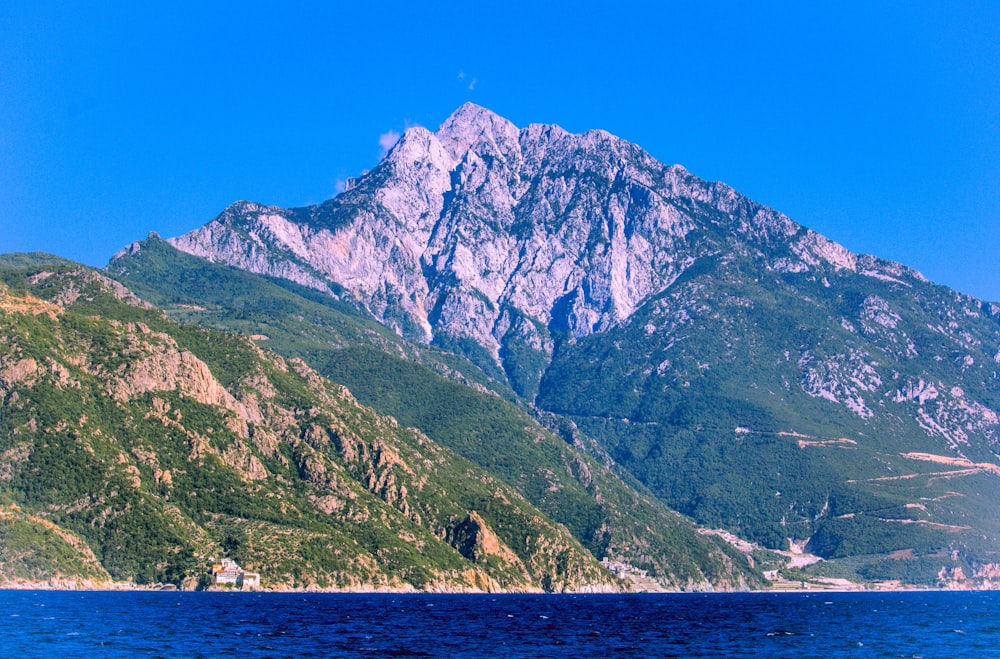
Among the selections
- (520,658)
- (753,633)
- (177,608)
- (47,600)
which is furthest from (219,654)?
(753,633)

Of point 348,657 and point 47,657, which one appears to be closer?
point 47,657

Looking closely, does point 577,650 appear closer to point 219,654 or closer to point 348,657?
point 348,657

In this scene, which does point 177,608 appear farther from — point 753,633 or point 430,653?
point 753,633

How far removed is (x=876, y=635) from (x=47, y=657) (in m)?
121

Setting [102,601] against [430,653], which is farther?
[102,601]

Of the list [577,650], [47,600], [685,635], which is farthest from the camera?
[47,600]

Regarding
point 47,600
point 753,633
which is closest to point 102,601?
point 47,600

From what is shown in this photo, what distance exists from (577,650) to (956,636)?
69.7 meters

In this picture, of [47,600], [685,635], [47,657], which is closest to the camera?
[47,657]

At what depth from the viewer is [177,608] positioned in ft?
593

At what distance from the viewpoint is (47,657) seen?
389ft

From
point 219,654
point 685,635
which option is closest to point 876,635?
point 685,635

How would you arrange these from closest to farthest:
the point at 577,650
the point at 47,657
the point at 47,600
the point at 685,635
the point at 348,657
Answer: the point at 47,657, the point at 348,657, the point at 577,650, the point at 685,635, the point at 47,600

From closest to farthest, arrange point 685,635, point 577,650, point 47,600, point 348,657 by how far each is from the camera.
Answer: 1. point 348,657
2. point 577,650
3. point 685,635
4. point 47,600
